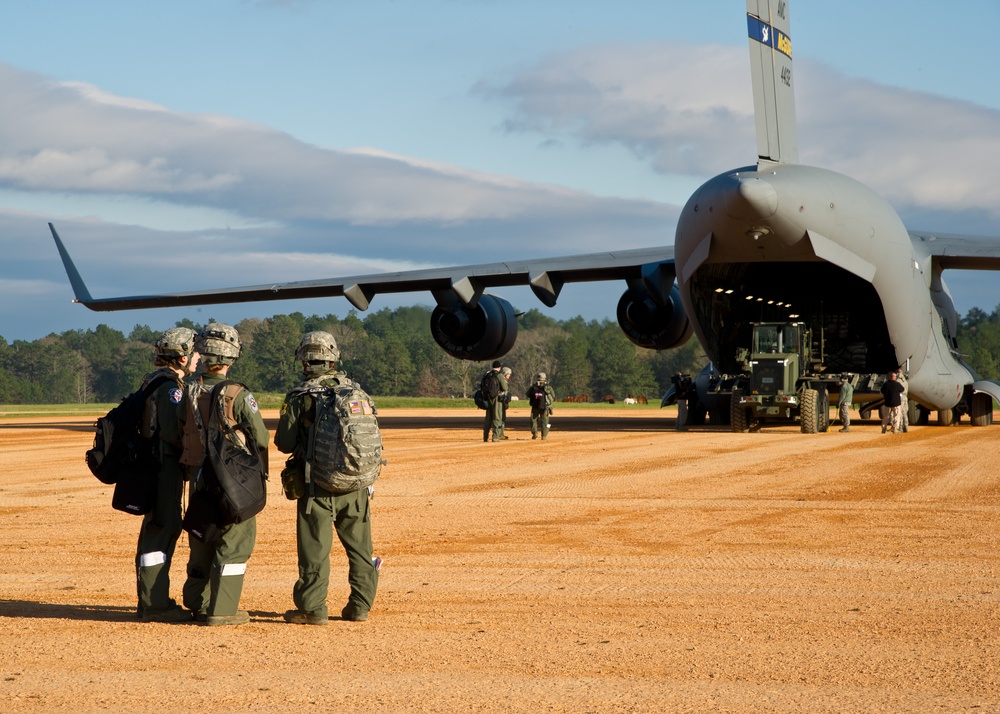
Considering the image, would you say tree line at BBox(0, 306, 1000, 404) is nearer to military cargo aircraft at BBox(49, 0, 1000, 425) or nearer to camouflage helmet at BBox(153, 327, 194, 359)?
military cargo aircraft at BBox(49, 0, 1000, 425)

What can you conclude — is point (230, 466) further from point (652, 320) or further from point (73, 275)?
point (73, 275)

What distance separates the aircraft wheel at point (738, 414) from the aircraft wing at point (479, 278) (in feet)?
12.3

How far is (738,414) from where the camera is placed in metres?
26.3

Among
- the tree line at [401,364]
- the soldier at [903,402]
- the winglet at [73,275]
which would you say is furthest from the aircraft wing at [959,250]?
the tree line at [401,364]

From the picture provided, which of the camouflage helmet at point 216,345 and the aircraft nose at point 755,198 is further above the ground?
the aircraft nose at point 755,198

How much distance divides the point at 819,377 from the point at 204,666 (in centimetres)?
2283

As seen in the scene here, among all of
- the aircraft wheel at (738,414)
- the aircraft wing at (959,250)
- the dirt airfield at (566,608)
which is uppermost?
the aircraft wing at (959,250)

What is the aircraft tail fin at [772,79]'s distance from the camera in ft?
76.8

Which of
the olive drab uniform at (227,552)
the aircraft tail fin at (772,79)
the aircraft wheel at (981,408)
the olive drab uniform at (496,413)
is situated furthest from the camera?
the aircraft wheel at (981,408)

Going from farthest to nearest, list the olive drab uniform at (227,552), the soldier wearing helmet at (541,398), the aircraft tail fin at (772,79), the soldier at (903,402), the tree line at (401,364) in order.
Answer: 1. the tree line at (401,364)
2. the soldier at (903,402)
3. the soldier wearing helmet at (541,398)
4. the aircraft tail fin at (772,79)
5. the olive drab uniform at (227,552)

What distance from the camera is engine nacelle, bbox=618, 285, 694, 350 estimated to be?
29.1 m

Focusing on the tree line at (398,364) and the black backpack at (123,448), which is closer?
the black backpack at (123,448)

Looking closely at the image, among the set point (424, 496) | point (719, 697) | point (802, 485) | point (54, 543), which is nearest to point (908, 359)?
point (802, 485)

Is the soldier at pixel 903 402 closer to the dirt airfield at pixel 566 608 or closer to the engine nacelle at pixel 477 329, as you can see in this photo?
the engine nacelle at pixel 477 329
